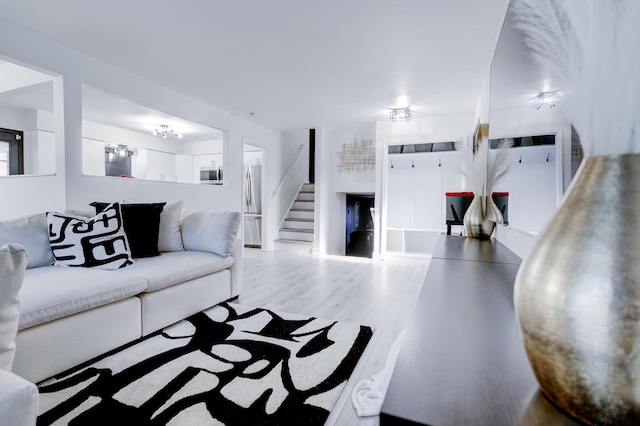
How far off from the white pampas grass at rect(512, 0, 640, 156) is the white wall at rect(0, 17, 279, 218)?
371 cm

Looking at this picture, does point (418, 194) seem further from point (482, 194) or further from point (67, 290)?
point (67, 290)

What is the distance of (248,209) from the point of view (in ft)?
21.4

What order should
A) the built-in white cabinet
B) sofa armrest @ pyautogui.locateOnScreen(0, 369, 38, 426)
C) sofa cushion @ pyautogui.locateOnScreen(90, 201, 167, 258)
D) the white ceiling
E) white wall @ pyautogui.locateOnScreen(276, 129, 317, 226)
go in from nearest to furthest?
sofa armrest @ pyautogui.locateOnScreen(0, 369, 38, 426), the white ceiling, sofa cushion @ pyautogui.locateOnScreen(90, 201, 167, 258), the built-in white cabinet, white wall @ pyautogui.locateOnScreen(276, 129, 317, 226)

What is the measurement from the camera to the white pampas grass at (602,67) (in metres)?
0.43

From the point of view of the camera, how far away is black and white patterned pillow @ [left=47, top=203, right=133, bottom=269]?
208 centimetres

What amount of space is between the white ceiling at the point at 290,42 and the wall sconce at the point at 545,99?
4.96 feet

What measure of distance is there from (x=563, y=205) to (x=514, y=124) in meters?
1.32

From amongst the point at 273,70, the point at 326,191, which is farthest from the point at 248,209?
the point at 273,70

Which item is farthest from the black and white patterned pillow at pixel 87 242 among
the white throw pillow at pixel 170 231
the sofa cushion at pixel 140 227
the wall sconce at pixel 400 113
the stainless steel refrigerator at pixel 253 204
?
the stainless steel refrigerator at pixel 253 204

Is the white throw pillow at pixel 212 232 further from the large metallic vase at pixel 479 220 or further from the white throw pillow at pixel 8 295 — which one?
the large metallic vase at pixel 479 220

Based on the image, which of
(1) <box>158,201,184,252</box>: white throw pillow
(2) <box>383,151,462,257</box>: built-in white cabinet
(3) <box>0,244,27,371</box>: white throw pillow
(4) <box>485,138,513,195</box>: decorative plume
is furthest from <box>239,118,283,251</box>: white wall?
(3) <box>0,244,27,371</box>: white throw pillow

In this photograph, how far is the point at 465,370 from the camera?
508 millimetres

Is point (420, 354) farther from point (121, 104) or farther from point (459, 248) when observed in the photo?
point (121, 104)

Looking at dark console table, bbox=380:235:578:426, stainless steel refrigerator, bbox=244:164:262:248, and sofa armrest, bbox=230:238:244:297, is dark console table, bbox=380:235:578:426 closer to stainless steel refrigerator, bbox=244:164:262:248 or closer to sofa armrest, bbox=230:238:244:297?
sofa armrest, bbox=230:238:244:297
